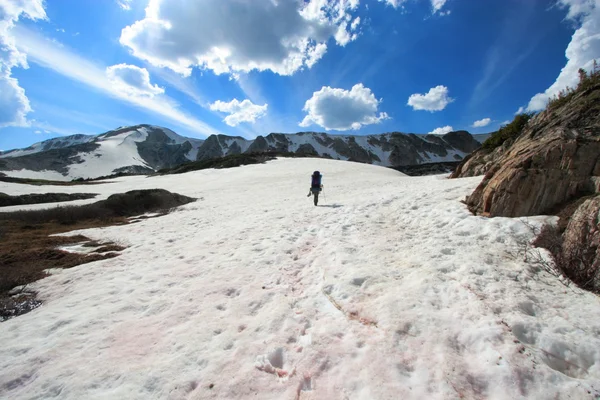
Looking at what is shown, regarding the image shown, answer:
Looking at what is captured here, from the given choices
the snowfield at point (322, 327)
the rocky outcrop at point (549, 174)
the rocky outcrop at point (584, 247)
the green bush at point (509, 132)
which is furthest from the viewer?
the green bush at point (509, 132)

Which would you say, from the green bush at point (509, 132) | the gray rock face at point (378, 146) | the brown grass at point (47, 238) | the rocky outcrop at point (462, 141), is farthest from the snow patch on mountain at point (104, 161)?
the rocky outcrop at point (462, 141)

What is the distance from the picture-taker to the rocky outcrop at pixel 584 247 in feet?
16.2

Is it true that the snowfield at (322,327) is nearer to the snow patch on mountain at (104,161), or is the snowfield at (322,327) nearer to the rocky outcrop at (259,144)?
the snow patch on mountain at (104,161)

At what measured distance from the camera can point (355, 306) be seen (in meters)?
5.05

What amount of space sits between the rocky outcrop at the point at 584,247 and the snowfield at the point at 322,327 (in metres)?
0.41

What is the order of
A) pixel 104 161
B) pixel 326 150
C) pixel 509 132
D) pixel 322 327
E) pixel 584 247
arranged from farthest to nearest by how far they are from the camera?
pixel 326 150, pixel 104 161, pixel 509 132, pixel 584 247, pixel 322 327

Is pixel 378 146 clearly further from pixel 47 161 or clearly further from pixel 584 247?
pixel 47 161

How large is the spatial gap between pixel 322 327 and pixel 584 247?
5.65m

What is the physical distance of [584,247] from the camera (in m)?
5.28

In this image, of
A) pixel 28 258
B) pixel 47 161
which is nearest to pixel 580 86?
pixel 28 258

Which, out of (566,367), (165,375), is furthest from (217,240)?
(566,367)

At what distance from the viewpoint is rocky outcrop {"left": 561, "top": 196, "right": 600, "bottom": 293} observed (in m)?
4.92

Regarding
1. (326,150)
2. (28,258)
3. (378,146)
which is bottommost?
(28,258)

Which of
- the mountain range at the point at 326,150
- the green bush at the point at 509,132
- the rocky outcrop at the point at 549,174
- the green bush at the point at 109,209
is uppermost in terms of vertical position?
the mountain range at the point at 326,150
